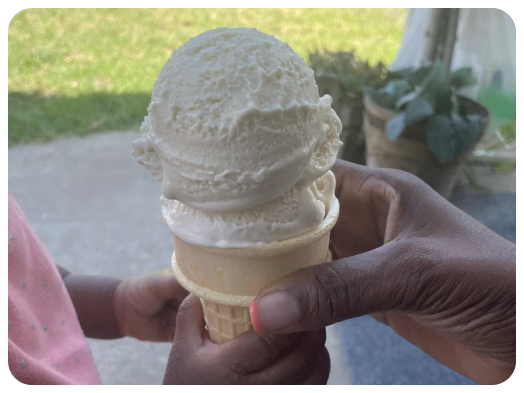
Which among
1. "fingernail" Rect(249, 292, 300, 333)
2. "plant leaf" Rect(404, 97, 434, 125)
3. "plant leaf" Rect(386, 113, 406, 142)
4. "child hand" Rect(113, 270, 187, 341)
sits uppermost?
"fingernail" Rect(249, 292, 300, 333)

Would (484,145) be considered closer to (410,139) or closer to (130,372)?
(410,139)

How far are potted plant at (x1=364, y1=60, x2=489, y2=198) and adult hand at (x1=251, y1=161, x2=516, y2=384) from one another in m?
1.43

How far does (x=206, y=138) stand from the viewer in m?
1.02

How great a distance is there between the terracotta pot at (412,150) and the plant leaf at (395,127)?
0.09 m

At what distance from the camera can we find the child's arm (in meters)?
1.73

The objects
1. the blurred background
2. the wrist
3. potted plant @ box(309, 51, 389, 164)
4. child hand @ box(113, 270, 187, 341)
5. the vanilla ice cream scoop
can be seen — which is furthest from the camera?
potted plant @ box(309, 51, 389, 164)

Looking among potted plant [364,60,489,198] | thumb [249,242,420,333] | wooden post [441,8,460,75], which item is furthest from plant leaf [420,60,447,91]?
thumb [249,242,420,333]

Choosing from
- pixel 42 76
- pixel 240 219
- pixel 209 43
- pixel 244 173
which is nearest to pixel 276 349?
pixel 240 219

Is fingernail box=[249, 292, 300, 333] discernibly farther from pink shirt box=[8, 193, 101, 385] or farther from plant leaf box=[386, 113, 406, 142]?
plant leaf box=[386, 113, 406, 142]

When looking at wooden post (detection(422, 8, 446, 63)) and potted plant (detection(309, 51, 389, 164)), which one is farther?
potted plant (detection(309, 51, 389, 164))

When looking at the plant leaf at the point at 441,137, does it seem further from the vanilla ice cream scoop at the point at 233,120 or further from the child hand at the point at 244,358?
the vanilla ice cream scoop at the point at 233,120

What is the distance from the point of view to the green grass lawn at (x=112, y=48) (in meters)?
4.41

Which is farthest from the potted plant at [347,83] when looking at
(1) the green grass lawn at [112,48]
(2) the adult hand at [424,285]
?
(2) the adult hand at [424,285]

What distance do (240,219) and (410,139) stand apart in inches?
79.9
